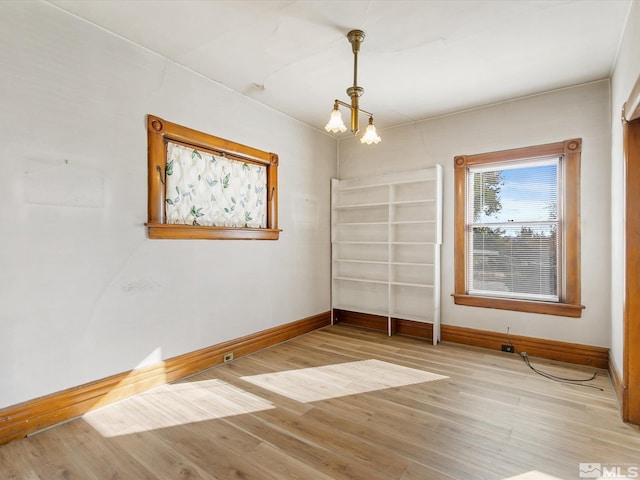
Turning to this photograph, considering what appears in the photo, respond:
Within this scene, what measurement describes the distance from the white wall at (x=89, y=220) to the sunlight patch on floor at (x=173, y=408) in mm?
278

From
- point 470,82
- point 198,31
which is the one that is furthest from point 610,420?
point 198,31

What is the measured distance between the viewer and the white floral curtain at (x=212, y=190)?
292cm

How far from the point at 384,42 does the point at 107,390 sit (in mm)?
3351

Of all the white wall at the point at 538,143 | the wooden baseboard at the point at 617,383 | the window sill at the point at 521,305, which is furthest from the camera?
the window sill at the point at 521,305

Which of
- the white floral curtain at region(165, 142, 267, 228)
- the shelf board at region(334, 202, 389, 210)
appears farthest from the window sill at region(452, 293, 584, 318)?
the white floral curtain at region(165, 142, 267, 228)

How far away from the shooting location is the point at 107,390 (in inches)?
96.8

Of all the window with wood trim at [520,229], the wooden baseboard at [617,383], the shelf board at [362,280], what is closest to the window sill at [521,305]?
the window with wood trim at [520,229]

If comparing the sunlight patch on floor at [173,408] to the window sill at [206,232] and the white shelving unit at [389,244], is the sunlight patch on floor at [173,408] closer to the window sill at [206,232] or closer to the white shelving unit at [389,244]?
the window sill at [206,232]

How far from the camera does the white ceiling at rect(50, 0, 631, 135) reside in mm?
2225

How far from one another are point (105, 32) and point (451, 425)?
371 centimetres

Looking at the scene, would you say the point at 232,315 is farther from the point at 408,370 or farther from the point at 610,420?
the point at 610,420

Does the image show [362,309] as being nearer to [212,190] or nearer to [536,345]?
[536,345]

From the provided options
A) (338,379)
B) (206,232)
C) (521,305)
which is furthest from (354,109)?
(521,305)

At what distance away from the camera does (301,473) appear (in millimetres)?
1778
